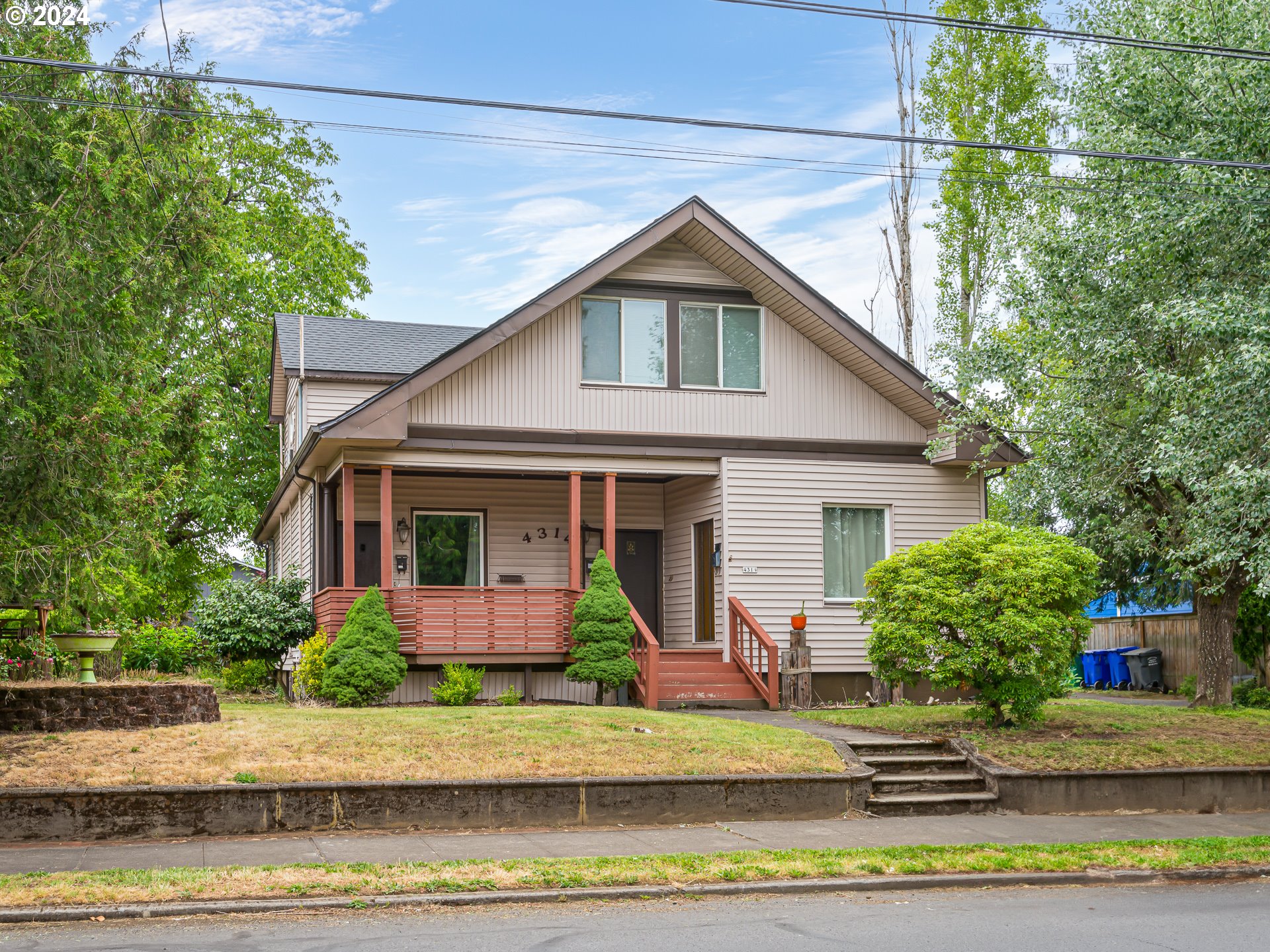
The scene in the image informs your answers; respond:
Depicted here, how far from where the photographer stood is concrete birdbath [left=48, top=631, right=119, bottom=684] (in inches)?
558

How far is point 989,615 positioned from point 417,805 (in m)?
6.70

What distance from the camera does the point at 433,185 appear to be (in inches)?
1062

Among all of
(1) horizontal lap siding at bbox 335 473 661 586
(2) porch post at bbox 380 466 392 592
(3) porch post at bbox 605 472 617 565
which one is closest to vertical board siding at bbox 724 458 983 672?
(3) porch post at bbox 605 472 617 565

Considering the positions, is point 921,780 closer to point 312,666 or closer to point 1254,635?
point 312,666

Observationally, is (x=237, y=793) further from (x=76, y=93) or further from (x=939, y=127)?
(x=939, y=127)

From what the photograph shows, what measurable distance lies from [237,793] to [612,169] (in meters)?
14.1

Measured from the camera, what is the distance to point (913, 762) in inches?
507

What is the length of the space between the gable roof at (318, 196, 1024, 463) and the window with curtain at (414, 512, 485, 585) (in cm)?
277

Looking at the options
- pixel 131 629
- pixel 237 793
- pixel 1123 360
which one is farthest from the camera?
pixel 131 629

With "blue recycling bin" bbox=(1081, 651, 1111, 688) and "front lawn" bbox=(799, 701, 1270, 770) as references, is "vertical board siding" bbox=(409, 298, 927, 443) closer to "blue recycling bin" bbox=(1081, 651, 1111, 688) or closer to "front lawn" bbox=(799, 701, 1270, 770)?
"front lawn" bbox=(799, 701, 1270, 770)

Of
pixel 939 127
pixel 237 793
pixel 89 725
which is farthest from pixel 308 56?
pixel 939 127

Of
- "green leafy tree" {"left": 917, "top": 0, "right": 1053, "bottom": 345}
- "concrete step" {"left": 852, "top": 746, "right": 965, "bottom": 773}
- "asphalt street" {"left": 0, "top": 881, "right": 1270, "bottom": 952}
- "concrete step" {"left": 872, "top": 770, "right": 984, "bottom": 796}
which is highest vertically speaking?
"green leafy tree" {"left": 917, "top": 0, "right": 1053, "bottom": 345}

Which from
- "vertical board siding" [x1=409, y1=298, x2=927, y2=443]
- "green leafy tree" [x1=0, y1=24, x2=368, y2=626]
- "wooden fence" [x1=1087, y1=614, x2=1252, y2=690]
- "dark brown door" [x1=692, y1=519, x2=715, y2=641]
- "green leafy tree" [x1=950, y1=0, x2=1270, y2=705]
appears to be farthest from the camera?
"wooden fence" [x1=1087, y1=614, x2=1252, y2=690]

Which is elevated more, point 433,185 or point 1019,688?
point 433,185
